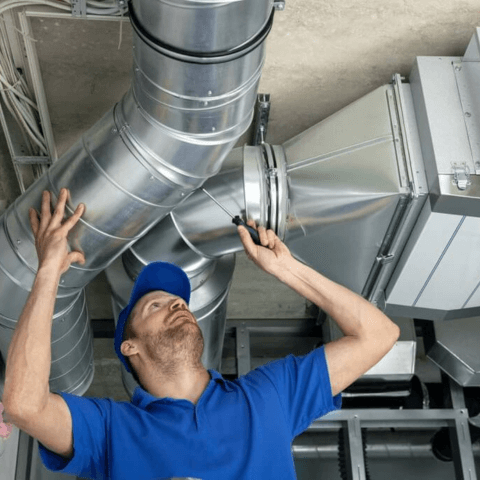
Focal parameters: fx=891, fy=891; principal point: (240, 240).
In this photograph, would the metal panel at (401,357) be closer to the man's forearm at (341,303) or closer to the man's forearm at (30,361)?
the man's forearm at (341,303)

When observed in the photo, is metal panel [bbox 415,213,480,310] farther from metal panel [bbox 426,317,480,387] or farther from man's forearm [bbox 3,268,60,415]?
man's forearm [bbox 3,268,60,415]

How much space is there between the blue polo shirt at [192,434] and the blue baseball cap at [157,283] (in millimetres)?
271

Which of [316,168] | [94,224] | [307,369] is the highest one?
[316,168]

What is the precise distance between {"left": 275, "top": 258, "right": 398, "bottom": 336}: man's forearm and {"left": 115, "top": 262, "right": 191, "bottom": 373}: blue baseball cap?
0.24m

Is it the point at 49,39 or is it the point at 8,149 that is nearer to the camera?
the point at 49,39

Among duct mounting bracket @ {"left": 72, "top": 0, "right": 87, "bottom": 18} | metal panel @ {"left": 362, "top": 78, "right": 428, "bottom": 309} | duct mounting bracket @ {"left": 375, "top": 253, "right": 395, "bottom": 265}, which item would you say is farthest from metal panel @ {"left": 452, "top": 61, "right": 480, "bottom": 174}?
duct mounting bracket @ {"left": 72, "top": 0, "right": 87, "bottom": 18}

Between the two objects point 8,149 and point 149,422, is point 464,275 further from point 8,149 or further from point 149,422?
point 8,149

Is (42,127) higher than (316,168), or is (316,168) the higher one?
(42,127)

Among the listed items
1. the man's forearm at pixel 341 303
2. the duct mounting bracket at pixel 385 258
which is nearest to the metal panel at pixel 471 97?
the duct mounting bracket at pixel 385 258

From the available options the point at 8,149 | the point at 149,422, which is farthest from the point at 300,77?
the point at 149,422

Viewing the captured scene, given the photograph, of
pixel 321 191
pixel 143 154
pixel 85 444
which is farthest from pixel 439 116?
pixel 85 444

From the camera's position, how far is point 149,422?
174 centimetres

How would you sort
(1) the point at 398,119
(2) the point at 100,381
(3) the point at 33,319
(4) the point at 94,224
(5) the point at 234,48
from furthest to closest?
(2) the point at 100,381, (1) the point at 398,119, (4) the point at 94,224, (5) the point at 234,48, (3) the point at 33,319

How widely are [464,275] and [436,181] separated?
1.29 feet
